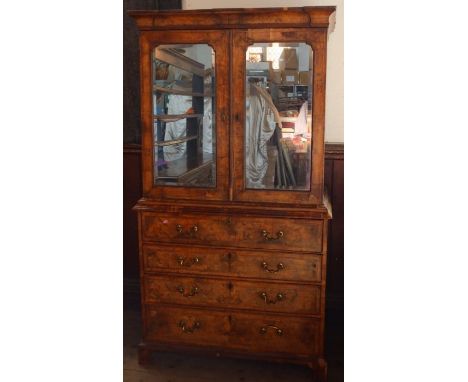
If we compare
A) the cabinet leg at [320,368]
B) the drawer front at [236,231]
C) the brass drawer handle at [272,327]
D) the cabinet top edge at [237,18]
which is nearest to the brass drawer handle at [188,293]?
the drawer front at [236,231]

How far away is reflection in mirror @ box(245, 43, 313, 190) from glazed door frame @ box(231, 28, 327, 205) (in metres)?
0.02

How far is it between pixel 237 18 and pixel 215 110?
16.0 inches

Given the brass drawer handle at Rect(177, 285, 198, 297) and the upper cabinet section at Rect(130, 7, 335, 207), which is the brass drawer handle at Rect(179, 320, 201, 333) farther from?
the upper cabinet section at Rect(130, 7, 335, 207)

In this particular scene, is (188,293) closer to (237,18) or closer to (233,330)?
(233,330)

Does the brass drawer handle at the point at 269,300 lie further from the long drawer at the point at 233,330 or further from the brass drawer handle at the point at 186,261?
the brass drawer handle at the point at 186,261

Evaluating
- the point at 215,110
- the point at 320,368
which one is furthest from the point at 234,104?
the point at 320,368

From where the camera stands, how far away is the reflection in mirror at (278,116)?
2.06 metres

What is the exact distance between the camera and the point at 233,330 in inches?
87.0

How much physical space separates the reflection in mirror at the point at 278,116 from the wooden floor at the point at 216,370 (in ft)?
3.03

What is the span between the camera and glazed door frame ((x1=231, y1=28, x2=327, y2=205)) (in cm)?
201
